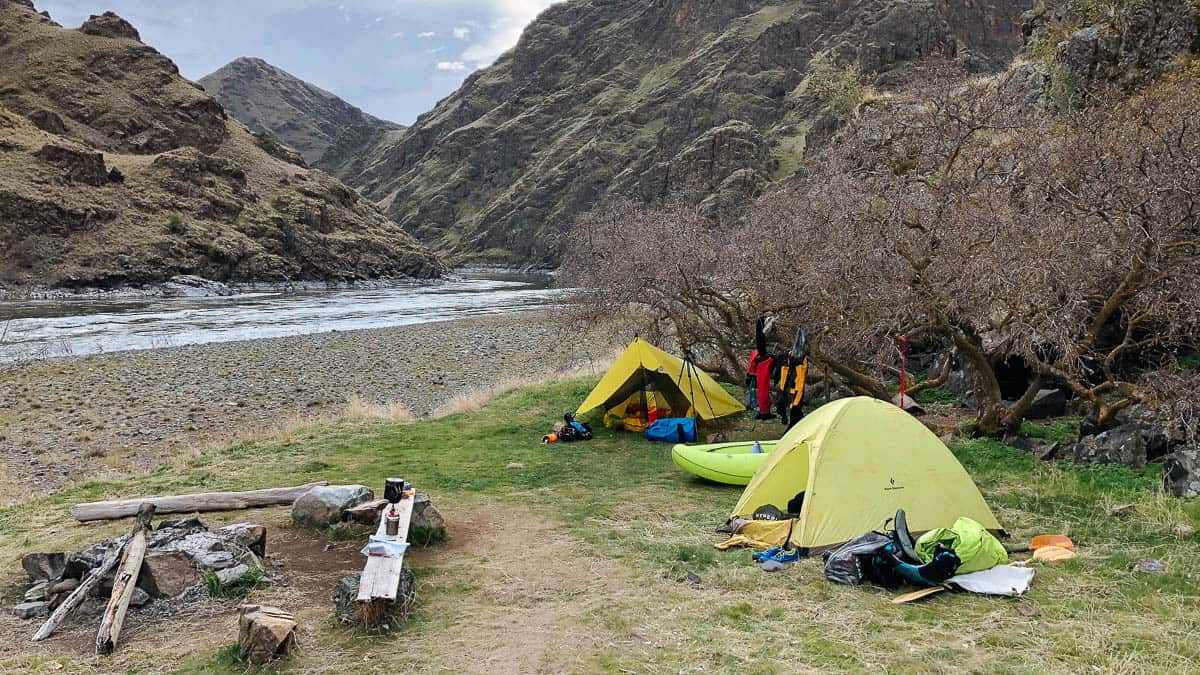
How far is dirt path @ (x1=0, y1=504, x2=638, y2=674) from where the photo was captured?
5.53 metres

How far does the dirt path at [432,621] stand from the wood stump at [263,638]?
0.14 meters

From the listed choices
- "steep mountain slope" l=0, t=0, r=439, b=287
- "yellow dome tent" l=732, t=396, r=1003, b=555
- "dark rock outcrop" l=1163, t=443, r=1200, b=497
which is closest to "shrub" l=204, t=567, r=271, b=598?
"yellow dome tent" l=732, t=396, r=1003, b=555

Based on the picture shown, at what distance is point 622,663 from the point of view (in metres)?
5.38

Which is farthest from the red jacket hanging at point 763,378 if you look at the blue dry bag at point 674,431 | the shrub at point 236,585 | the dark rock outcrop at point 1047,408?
the shrub at point 236,585

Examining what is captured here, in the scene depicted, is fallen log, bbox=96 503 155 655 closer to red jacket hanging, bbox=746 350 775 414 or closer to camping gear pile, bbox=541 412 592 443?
camping gear pile, bbox=541 412 592 443

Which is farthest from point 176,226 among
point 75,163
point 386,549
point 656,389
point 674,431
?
point 386,549

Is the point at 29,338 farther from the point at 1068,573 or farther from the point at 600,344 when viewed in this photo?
the point at 1068,573

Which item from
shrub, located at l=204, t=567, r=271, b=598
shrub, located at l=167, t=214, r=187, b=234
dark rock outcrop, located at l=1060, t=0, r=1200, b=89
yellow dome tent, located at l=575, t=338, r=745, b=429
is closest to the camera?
shrub, located at l=204, t=567, r=271, b=598

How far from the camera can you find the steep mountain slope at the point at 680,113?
109750 mm

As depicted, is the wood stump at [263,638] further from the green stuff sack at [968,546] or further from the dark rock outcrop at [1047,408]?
the dark rock outcrop at [1047,408]

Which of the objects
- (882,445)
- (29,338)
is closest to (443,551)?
(882,445)

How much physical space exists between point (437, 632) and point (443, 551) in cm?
226

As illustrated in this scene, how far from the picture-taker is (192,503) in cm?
986

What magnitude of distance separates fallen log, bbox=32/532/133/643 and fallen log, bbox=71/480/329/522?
104 inches
